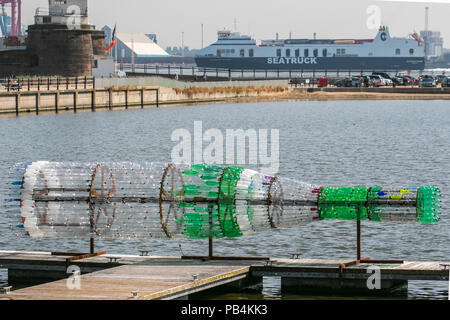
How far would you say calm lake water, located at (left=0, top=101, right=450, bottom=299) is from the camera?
922 inches

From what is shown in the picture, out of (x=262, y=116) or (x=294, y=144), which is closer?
(x=294, y=144)

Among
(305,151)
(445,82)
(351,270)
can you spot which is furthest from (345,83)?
(351,270)

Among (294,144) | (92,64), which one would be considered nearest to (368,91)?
(92,64)

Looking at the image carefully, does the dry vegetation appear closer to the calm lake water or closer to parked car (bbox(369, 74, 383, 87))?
the calm lake water

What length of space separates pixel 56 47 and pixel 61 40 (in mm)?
819

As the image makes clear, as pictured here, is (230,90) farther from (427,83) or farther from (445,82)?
A: (445,82)

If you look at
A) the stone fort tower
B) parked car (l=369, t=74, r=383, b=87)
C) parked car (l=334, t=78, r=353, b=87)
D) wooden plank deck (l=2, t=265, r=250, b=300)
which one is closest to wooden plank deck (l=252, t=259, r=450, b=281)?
wooden plank deck (l=2, t=265, r=250, b=300)

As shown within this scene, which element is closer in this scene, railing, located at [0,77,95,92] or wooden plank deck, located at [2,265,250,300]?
wooden plank deck, located at [2,265,250,300]

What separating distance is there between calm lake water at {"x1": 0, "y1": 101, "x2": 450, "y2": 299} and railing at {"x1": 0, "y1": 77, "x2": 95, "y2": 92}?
7.82ft

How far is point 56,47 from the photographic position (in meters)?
95.2

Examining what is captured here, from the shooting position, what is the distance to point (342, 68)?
199750 millimetres

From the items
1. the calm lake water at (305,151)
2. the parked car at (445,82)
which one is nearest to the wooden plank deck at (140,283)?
the calm lake water at (305,151)
